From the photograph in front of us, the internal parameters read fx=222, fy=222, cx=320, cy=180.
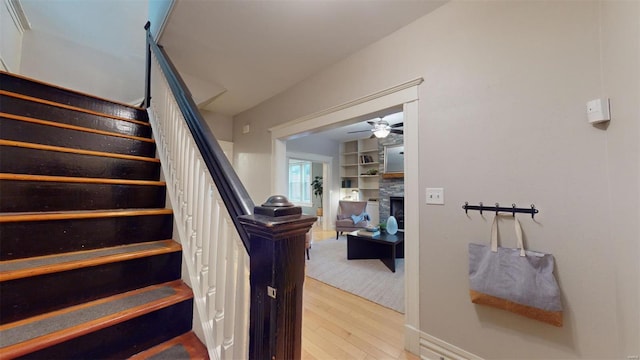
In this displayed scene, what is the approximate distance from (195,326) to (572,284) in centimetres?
192

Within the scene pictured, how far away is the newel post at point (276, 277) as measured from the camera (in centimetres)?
61

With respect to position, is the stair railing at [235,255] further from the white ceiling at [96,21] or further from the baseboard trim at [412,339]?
the white ceiling at [96,21]

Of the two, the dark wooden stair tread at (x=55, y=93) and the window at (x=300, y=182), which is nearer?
the dark wooden stair tread at (x=55, y=93)

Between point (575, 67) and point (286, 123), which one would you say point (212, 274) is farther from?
point (286, 123)

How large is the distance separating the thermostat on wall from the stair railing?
58.8 inches

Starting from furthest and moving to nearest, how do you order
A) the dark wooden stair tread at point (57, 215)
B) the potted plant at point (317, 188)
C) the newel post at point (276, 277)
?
1. the potted plant at point (317, 188)
2. the dark wooden stair tread at point (57, 215)
3. the newel post at point (276, 277)

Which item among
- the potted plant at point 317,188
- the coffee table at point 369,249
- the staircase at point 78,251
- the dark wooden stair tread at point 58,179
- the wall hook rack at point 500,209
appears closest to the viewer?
the staircase at point 78,251

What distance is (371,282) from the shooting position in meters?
2.81

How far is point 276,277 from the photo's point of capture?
62 centimetres

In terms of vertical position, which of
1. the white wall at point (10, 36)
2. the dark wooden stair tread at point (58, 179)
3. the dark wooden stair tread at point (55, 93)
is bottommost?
the dark wooden stair tread at point (58, 179)

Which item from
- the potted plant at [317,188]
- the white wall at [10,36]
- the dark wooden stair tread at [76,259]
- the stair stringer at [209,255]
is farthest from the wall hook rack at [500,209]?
the potted plant at [317,188]

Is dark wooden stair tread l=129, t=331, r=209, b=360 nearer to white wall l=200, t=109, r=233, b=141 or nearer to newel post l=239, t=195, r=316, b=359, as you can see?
newel post l=239, t=195, r=316, b=359

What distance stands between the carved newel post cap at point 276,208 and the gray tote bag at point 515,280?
132cm

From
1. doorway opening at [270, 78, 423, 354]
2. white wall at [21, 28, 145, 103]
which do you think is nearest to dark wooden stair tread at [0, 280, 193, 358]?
doorway opening at [270, 78, 423, 354]
